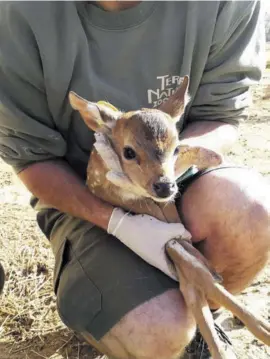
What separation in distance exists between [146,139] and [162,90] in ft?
1.57

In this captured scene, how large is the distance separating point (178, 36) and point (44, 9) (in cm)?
50

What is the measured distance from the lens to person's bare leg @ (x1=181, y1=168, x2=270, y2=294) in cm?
227

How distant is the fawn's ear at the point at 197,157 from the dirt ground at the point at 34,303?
715 millimetres

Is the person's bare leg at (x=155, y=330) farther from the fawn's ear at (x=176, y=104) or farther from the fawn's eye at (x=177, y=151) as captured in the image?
the fawn's ear at (x=176, y=104)

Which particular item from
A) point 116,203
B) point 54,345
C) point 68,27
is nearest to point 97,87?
point 68,27

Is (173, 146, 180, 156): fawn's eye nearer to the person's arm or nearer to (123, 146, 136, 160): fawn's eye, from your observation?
(123, 146, 136, 160): fawn's eye

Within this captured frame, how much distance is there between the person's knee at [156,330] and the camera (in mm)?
2105

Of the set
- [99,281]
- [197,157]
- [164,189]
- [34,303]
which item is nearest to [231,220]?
[197,157]

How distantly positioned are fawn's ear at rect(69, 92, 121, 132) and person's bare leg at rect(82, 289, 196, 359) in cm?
60

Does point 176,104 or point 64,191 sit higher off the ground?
point 176,104

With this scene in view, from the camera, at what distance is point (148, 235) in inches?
88.7

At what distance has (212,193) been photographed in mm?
2330

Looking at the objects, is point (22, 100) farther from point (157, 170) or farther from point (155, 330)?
point (155, 330)

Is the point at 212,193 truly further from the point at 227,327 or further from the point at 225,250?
the point at 227,327
